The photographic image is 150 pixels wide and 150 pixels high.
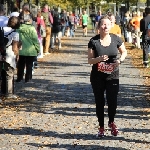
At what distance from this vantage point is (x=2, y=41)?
441 inches

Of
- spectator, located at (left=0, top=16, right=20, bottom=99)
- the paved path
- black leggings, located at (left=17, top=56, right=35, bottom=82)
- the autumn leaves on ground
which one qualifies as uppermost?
spectator, located at (left=0, top=16, right=20, bottom=99)

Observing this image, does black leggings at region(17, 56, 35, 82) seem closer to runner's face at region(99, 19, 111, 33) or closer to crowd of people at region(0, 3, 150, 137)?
crowd of people at region(0, 3, 150, 137)

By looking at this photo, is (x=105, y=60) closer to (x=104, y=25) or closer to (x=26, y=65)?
(x=104, y=25)

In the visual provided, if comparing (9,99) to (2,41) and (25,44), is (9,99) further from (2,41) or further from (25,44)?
(25,44)

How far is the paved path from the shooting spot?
313 inches

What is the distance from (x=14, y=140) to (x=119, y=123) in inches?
82.5

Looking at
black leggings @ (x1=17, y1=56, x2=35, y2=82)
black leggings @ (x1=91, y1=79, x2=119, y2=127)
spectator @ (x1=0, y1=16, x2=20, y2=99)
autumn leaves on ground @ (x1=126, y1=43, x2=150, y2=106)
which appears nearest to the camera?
black leggings @ (x1=91, y1=79, x2=119, y2=127)

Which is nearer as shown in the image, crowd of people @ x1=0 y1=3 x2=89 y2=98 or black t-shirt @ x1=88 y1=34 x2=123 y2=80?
black t-shirt @ x1=88 y1=34 x2=123 y2=80

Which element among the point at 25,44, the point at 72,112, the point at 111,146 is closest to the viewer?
the point at 111,146

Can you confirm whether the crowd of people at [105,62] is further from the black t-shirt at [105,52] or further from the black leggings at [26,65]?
the black leggings at [26,65]

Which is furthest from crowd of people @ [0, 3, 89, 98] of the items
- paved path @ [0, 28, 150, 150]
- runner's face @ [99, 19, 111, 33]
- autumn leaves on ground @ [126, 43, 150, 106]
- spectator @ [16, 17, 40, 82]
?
runner's face @ [99, 19, 111, 33]

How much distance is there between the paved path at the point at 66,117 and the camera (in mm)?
7961

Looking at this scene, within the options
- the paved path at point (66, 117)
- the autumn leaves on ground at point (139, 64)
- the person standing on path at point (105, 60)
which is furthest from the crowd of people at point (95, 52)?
the autumn leaves on ground at point (139, 64)

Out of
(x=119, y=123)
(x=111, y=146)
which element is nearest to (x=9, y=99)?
(x=119, y=123)
